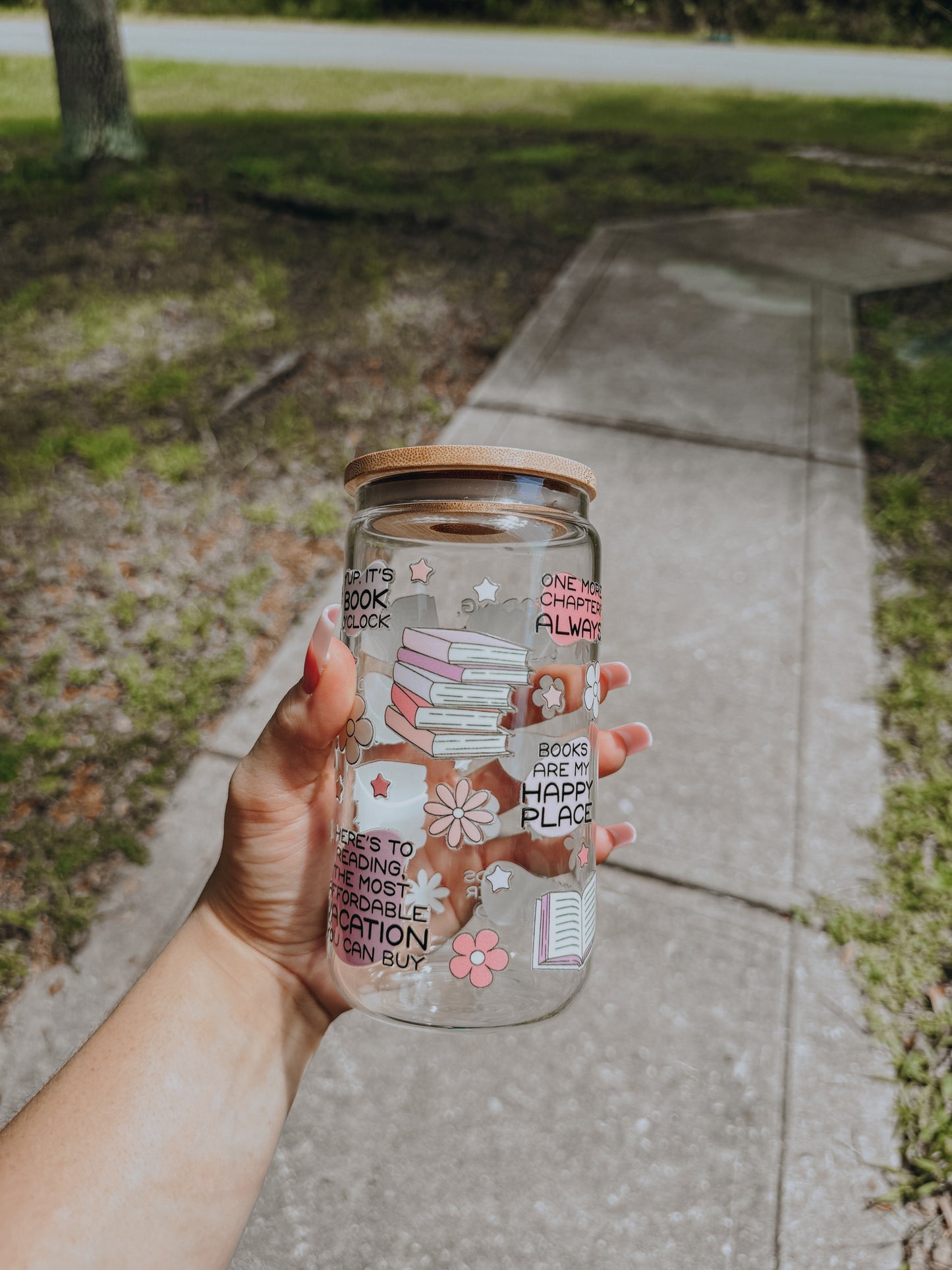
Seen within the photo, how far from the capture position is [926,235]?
5504mm

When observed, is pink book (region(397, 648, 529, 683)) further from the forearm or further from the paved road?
the paved road

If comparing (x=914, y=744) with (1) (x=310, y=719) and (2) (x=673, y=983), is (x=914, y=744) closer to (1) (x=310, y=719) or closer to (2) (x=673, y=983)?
(2) (x=673, y=983)

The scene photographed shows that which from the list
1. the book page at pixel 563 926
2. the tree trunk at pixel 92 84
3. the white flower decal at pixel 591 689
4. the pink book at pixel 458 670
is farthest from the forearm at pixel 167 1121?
the tree trunk at pixel 92 84

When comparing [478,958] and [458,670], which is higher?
[458,670]

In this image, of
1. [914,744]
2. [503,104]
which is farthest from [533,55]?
[914,744]

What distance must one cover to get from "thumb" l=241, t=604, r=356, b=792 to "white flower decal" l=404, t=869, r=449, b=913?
31cm

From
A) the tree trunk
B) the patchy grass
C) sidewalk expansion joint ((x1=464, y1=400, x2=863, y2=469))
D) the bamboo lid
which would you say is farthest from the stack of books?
the tree trunk

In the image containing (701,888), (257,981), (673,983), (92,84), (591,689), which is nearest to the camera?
(591,689)

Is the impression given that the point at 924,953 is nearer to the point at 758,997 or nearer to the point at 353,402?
the point at 758,997

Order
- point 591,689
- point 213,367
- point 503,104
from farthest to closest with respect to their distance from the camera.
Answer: point 503,104
point 213,367
point 591,689

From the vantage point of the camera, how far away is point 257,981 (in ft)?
5.83

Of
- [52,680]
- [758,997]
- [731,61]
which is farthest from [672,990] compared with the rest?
[731,61]

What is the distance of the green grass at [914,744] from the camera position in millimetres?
2221

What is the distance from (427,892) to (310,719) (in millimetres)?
370
